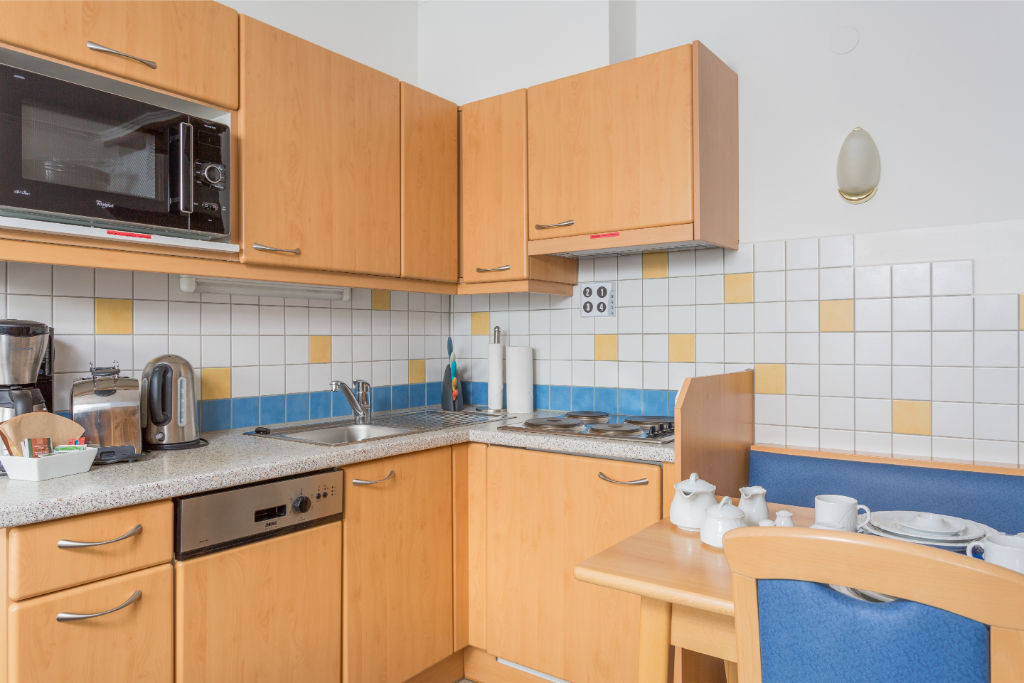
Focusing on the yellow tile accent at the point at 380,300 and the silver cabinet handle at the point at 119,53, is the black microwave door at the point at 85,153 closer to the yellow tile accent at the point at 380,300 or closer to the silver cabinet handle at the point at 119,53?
the silver cabinet handle at the point at 119,53

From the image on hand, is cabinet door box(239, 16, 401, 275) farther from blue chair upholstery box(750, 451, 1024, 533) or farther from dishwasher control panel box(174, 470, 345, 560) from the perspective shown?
blue chair upholstery box(750, 451, 1024, 533)

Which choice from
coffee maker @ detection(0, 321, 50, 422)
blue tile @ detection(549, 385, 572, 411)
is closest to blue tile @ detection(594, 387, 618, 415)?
blue tile @ detection(549, 385, 572, 411)

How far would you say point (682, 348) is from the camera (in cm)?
239

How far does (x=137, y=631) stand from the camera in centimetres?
138

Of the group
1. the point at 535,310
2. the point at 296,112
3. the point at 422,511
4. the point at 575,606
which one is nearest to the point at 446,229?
the point at 535,310

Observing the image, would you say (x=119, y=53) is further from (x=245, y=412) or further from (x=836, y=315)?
(x=836, y=315)

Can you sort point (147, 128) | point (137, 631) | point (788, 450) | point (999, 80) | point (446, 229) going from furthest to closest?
point (446, 229), point (788, 450), point (999, 80), point (147, 128), point (137, 631)

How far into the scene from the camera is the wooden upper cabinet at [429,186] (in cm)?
235

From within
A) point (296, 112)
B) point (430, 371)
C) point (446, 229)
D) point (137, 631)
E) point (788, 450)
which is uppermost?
point (296, 112)

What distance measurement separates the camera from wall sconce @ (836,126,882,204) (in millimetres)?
1969

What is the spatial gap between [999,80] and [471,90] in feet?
6.38

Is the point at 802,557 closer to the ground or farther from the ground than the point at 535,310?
closer to the ground

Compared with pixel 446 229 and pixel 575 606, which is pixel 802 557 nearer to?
pixel 575 606

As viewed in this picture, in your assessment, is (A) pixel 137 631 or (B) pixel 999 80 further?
(B) pixel 999 80
